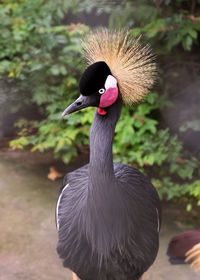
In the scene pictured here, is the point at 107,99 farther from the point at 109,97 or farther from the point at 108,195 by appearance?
the point at 108,195

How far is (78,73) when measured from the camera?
3.16 meters

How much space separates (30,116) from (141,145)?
0.89 meters

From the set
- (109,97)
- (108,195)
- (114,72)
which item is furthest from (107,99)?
(108,195)

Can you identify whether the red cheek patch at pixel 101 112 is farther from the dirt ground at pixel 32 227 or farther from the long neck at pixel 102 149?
the dirt ground at pixel 32 227

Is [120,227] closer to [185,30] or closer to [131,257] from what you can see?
[131,257]

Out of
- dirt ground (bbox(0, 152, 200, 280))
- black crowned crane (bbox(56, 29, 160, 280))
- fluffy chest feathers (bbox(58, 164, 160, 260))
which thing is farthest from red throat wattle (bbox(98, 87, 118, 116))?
dirt ground (bbox(0, 152, 200, 280))

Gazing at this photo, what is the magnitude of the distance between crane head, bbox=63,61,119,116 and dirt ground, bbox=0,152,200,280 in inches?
40.0

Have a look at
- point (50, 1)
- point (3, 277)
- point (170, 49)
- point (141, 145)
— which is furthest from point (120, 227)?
point (50, 1)

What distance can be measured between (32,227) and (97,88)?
1247 millimetres

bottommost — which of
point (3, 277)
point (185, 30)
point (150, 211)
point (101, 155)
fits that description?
point (3, 277)

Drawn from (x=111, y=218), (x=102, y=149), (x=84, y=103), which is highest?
(x=84, y=103)

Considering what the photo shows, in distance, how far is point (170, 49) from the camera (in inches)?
111

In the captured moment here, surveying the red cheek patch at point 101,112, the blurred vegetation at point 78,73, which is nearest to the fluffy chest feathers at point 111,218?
the red cheek patch at point 101,112

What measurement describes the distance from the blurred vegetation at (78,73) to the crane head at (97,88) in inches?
41.4
